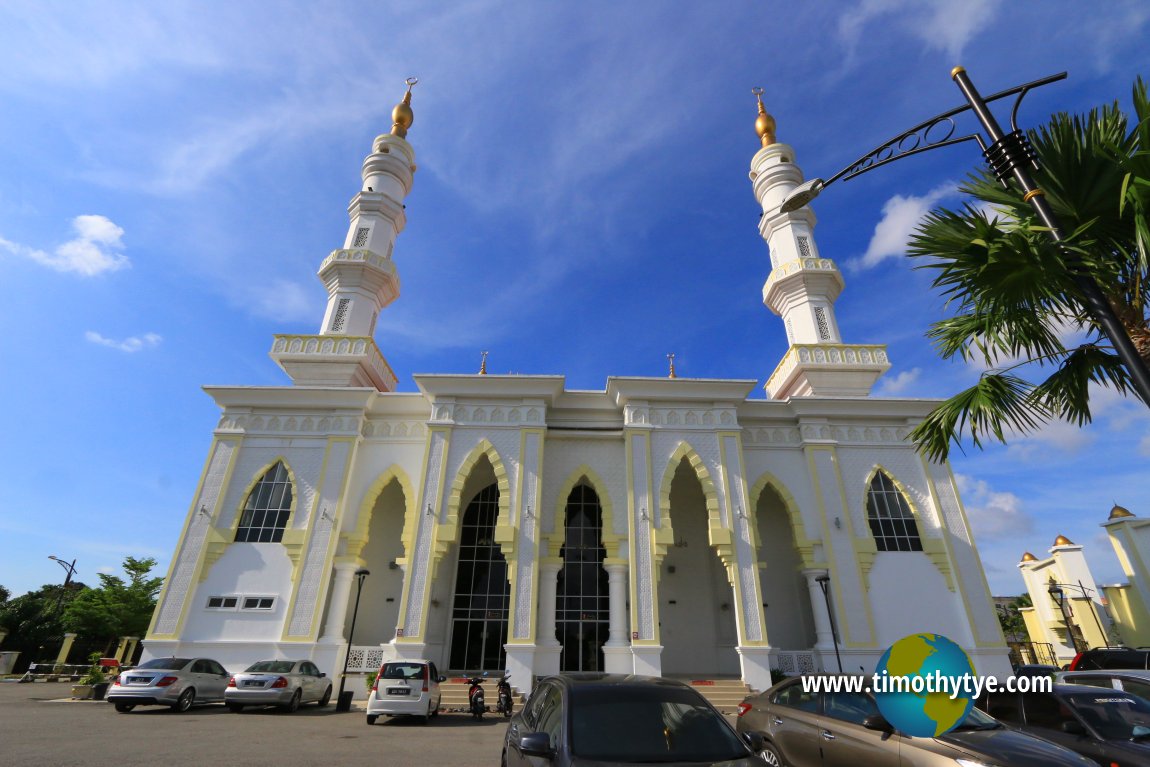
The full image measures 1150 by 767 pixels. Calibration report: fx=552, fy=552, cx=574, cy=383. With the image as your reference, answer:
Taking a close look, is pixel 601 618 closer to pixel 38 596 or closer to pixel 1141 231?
pixel 1141 231

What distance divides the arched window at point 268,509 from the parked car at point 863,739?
48.6 feet

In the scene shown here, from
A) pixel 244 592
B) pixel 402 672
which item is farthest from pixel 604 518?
pixel 244 592

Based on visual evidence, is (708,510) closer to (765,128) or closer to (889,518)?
(889,518)

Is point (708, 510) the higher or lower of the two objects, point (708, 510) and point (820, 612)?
the higher

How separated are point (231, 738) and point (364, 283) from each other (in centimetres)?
1601

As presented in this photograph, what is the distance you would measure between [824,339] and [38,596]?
145 ft

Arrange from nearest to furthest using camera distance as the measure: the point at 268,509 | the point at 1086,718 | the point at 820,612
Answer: the point at 1086,718 → the point at 820,612 → the point at 268,509

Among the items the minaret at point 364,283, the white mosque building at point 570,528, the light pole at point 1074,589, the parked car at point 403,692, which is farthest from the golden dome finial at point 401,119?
the light pole at point 1074,589

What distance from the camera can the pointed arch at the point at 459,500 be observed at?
614 inches

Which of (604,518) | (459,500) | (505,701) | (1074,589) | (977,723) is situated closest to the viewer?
(977,723)

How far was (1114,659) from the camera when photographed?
12.4 meters

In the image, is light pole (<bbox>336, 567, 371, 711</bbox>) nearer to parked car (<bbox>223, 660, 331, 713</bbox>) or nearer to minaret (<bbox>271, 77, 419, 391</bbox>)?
parked car (<bbox>223, 660, 331, 713</bbox>)

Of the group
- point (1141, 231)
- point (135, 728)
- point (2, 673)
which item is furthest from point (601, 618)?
point (2, 673)

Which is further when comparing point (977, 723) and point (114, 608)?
point (114, 608)
